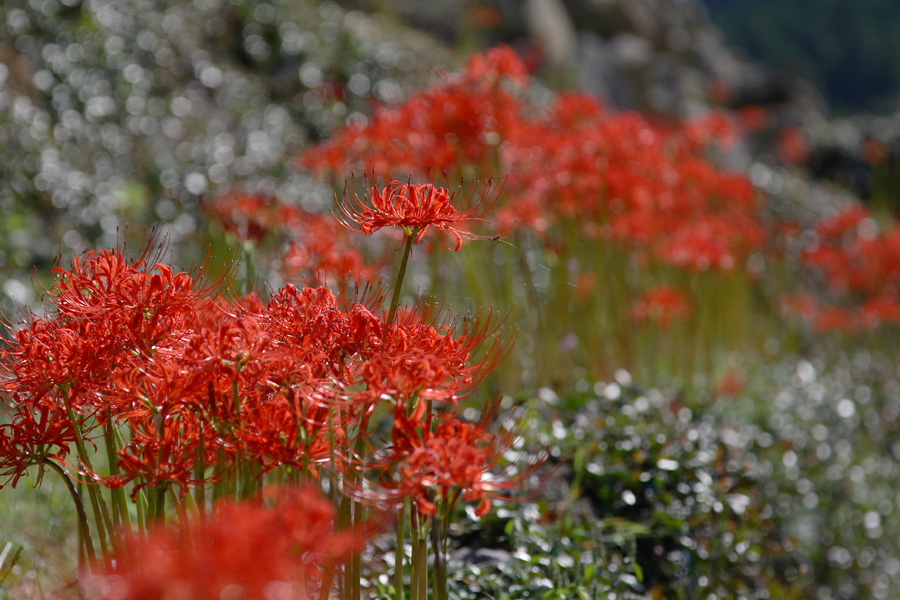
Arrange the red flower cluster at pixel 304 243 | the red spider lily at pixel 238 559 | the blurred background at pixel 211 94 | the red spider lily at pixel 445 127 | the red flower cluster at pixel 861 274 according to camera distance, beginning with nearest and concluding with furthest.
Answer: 1. the red spider lily at pixel 238 559
2. the red flower cluster at pixel 304 243
3. the red spider lily at pixel 445 127
4. the blurred background at pixel 211 94
5. the red flower cluster at pixel 861 274

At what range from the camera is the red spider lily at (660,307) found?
4160mm

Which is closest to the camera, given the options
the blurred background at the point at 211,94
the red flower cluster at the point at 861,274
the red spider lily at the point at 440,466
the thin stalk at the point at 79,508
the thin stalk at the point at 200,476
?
the red spider lily at the point at 440,466

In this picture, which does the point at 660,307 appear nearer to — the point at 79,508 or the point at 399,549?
the point at 399,549

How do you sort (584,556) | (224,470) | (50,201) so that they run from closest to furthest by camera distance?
(224,470), (584,556), (50,201)

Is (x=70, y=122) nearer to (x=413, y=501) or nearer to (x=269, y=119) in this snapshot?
(x=269, y=119)

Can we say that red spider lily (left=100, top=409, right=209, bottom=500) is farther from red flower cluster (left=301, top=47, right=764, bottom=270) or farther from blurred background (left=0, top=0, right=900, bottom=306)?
red flower cluster (left=301, top=47, right=764, bottom=270)

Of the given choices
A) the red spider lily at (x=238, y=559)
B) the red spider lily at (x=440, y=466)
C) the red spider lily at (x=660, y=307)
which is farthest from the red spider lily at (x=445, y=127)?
the red spider lily at (x=238, y=559)

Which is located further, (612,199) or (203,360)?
(612,199)

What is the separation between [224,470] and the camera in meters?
1.43

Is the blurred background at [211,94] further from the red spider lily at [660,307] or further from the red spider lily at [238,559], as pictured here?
the red spider lily at [660,307]

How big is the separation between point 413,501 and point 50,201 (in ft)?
16.1

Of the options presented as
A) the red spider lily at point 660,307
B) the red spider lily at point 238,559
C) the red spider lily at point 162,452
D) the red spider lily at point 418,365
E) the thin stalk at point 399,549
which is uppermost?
the red spider lily at point 238,559

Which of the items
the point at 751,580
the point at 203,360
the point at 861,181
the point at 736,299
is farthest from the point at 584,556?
the point at 861,181

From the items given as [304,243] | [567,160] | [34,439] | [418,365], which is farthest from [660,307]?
[34,439]
